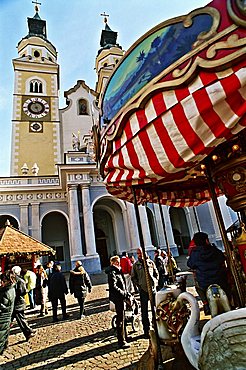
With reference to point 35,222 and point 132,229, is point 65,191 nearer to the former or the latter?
point 35,222

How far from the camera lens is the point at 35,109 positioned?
28141 mm

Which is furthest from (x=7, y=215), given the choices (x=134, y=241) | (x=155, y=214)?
(x=155, y=214)

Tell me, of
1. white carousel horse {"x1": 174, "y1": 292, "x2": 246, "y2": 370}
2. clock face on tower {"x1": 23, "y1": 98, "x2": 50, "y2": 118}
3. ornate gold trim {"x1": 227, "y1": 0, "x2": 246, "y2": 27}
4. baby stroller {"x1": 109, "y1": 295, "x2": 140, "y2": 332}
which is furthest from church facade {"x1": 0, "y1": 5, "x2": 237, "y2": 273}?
ornate gold trim {"x1": 227, "y1": 0, "x2": 246, "y2": 27}

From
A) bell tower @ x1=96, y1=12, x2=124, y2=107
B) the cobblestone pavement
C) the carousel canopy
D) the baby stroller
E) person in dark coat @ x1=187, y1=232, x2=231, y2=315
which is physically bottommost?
the cobblestone pavement

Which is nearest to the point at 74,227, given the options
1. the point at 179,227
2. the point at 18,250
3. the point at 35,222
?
the point at 35,222

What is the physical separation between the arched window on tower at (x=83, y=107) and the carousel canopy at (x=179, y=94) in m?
28.8

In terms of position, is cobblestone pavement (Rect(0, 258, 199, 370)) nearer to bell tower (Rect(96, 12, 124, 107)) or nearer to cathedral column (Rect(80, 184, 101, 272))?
cathedral column (Rect(80, 184, 101, 272))

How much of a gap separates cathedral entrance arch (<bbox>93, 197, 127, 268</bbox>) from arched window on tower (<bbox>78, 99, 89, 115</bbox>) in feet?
46.8

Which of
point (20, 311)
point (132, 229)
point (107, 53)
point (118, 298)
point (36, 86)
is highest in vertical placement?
point (107, 53)

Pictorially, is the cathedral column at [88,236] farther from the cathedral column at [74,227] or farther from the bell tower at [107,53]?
the bell tower at [107,53]

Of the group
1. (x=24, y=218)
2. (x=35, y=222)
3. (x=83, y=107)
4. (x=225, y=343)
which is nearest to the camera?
(x=225, y=343)

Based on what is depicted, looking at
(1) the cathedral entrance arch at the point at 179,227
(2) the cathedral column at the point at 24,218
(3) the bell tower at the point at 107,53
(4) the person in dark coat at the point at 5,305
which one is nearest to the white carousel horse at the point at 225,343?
(4) the person in dark coat at the point at 5,305

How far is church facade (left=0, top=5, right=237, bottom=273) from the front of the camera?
57.9 feet

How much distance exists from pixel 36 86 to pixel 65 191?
58.4 feet
